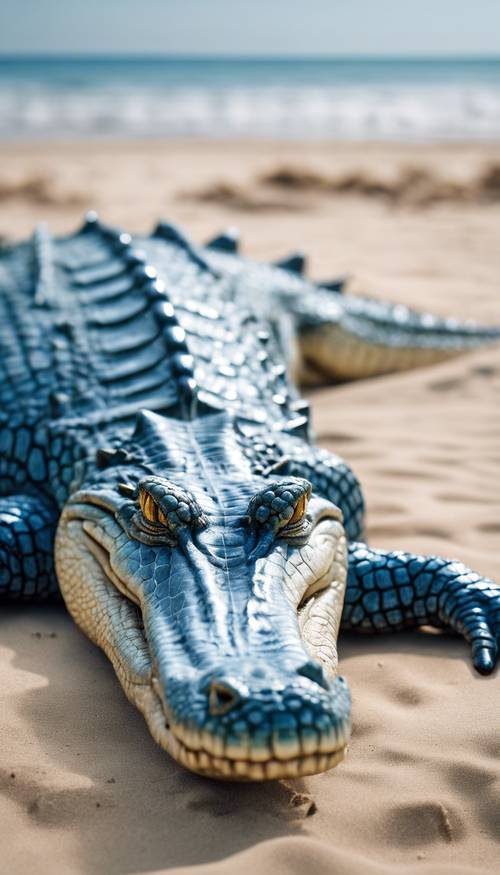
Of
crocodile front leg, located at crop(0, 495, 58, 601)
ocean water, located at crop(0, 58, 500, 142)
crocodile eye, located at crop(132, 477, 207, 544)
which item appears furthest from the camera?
ocean water, located at crop(0, 58, 500, 142)

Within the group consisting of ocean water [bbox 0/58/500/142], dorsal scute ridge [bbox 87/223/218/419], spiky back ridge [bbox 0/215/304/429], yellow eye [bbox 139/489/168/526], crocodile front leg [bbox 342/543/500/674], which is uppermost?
yellow eye [bbox 139/489/168/526]

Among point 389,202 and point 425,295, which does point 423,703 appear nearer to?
point 425,295

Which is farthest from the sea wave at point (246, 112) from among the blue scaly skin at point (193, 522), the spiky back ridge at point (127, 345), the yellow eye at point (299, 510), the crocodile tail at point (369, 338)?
the yellow eye at point (299, 510)

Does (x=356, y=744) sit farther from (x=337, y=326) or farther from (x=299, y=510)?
(x=337, y=326)

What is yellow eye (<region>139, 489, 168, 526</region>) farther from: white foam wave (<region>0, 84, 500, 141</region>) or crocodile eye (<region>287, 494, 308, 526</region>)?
white foam wave (<region>0, 84, 500, 141</region>)

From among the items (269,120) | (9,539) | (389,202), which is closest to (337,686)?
(9,539)

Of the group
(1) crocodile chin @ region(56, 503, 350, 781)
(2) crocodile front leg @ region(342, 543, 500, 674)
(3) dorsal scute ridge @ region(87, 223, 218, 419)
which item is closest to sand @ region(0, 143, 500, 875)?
(2) crocodile front leg @ region(342, 543, 500, 674)
